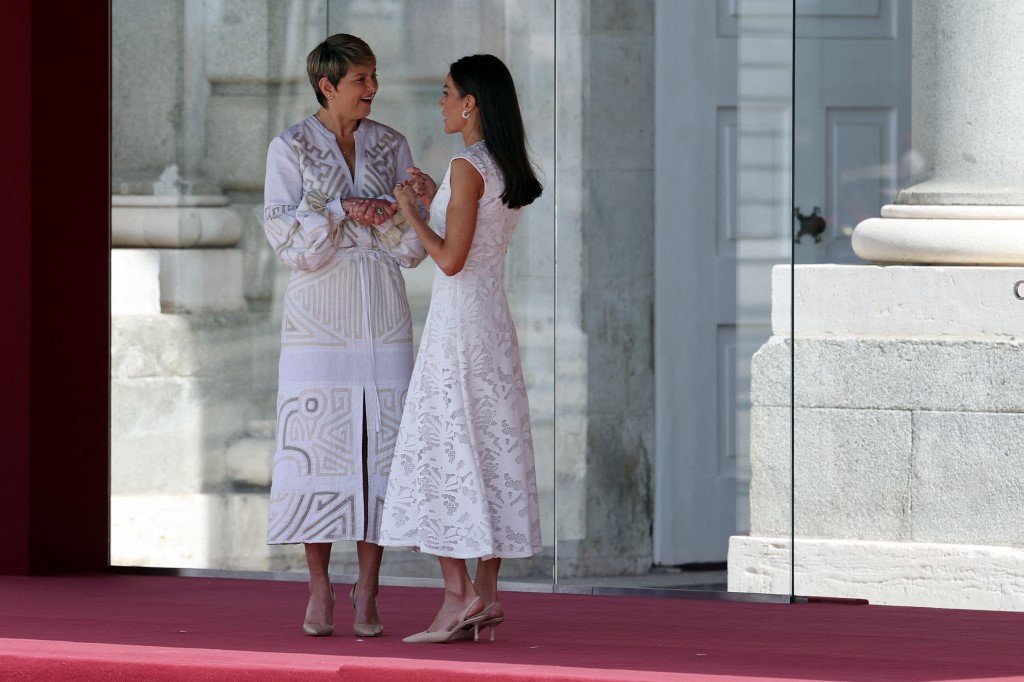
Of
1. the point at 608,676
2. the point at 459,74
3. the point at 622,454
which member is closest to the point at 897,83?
the point at 622,454

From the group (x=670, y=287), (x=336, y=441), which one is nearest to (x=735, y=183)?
(x=670, y=287)

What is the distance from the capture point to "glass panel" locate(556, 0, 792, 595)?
273 inches

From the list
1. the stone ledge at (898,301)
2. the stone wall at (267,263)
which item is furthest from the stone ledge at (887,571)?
the stone ledge at (898,301)

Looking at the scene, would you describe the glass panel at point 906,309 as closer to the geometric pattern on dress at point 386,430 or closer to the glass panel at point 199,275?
the glass panel at point 199,275

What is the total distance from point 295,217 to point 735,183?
6.57 ft

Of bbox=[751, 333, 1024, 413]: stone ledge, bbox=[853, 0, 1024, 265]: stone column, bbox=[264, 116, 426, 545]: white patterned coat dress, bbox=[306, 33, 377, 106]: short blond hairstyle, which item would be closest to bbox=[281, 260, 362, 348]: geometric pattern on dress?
bbox=[264, 116, 426, 545]: white patterned coat dress

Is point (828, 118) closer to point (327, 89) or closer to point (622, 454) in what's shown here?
point (622, 454)

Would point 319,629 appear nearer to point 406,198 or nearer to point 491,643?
point 491,643

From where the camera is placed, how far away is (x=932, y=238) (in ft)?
23.1

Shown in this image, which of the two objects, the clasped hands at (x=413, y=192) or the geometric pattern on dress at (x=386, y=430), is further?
the geometric pattern on dress at (x=386, y=430)

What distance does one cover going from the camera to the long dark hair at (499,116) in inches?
211

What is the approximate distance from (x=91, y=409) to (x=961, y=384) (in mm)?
3252

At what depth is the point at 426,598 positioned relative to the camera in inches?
271

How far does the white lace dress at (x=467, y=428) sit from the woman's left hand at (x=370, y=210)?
15 centimetres
